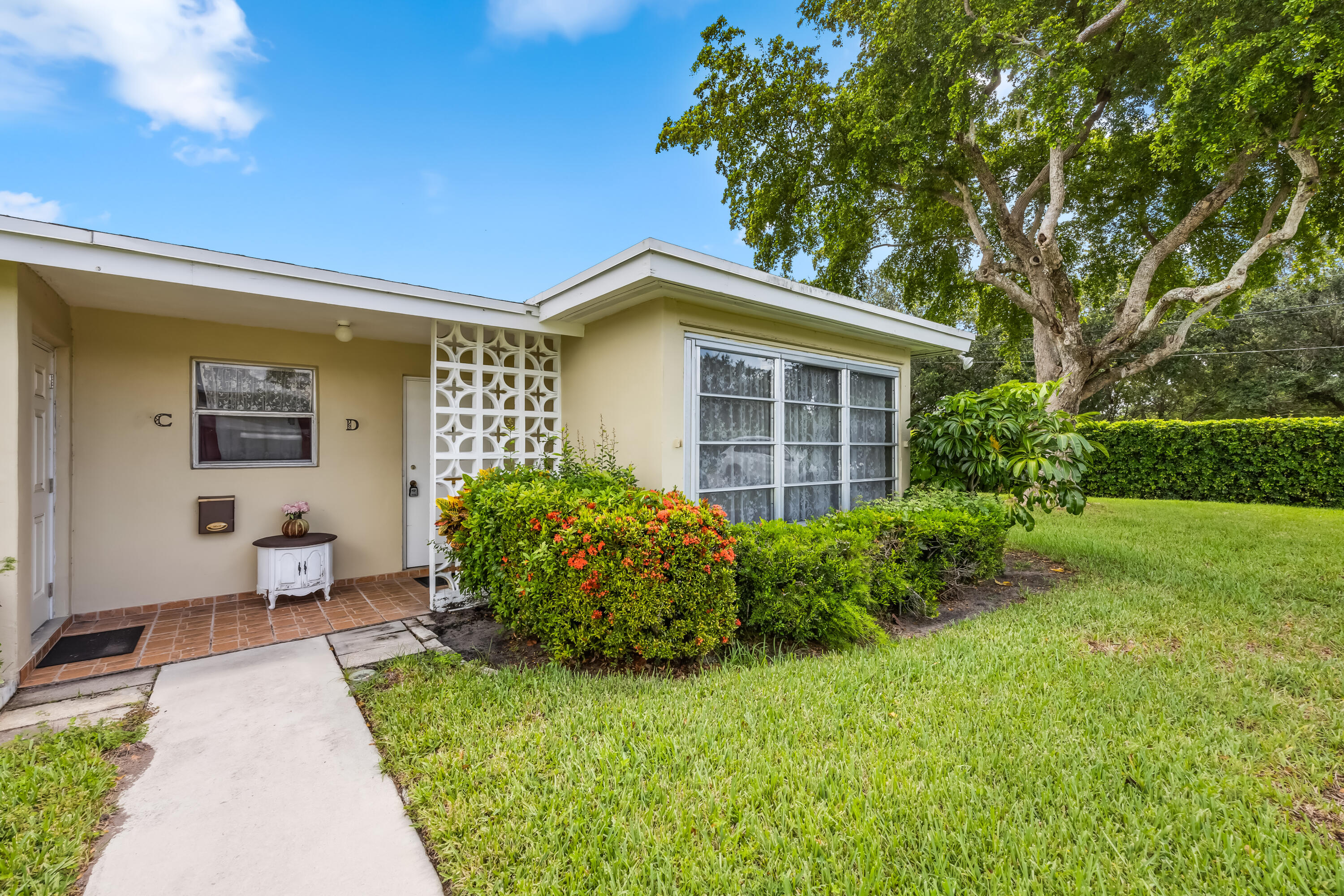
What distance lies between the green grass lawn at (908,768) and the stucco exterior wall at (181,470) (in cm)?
276

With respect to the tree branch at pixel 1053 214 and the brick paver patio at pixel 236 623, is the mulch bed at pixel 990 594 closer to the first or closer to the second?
the brick paver patio at pixel 236 623

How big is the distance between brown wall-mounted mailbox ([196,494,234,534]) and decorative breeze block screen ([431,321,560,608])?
5.73 feet

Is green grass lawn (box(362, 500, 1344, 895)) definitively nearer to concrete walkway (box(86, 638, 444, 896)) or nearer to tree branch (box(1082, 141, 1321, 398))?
concrete walkway (box(86, 638, 444, 896))

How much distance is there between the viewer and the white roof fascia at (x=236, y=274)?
3.17 m

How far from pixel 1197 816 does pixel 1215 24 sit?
31.6ft

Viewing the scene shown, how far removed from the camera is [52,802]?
83.9 inches

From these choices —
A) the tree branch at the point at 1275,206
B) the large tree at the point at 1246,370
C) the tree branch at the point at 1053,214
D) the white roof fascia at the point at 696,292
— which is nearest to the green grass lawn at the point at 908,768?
the white roof fascia at the point at 696,292

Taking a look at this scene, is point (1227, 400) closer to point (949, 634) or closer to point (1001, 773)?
point (949, 634)

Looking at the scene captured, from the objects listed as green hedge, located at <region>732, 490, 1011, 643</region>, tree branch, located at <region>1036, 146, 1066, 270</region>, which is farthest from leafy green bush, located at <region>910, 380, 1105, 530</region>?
tree branch, located at <region>1036, 146, 1066, 270</region>

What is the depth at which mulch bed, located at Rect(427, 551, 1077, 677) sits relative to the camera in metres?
3.48

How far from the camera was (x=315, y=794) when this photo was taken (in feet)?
7.41

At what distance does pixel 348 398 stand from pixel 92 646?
2.66 meters

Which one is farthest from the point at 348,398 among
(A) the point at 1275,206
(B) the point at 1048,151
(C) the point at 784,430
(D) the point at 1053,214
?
(A) the point at 1275,206

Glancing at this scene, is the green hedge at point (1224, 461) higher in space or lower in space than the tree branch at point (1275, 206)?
lower
